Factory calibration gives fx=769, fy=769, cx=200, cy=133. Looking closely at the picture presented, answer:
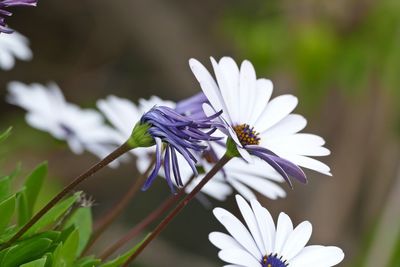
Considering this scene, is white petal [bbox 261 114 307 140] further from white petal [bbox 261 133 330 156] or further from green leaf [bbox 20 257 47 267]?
green leaf [bbox 20 257 47 267]

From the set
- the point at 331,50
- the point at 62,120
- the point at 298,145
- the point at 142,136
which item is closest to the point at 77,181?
the point at 142,136

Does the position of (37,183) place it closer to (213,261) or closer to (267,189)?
(267,189)

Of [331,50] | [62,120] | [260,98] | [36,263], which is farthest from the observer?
[331,50]

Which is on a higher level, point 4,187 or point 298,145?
point 298,145

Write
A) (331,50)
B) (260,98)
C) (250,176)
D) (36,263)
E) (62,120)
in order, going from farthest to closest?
(331,50) < (62,120) < (250,176) < (260,98) < (36,263)

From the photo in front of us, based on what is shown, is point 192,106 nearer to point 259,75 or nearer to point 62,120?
point 62,120

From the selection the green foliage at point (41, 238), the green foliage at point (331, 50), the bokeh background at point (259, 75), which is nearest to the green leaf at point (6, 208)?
the green foliage at point (41, 238)

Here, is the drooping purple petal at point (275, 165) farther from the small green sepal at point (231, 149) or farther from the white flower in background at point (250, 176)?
the white flower in background at point (250, 176)
